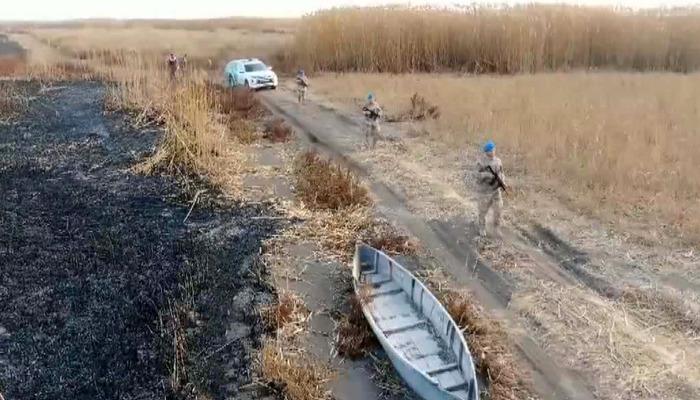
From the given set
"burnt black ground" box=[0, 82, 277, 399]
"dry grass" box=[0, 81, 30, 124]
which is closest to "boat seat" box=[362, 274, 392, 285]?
"burnt black ground" box=[0, 82, 277, 399]

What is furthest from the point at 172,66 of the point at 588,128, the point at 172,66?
the point at 588,128

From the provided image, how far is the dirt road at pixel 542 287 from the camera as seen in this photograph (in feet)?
21.9

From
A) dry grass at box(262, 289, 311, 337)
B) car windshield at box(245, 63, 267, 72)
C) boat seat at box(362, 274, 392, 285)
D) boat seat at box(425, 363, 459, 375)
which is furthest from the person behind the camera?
car windshield at box(245, 63, 267, 72)

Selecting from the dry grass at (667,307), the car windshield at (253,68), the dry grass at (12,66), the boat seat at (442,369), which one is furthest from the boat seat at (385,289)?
the dry grass at (12,66)

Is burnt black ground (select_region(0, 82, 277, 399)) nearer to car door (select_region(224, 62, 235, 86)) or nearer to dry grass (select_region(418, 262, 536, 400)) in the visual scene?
dry grass (select_region(418, 262, 536, 400))

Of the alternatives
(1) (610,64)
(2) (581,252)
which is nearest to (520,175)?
(2) (581,252)

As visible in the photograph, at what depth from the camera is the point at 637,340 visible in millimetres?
7203

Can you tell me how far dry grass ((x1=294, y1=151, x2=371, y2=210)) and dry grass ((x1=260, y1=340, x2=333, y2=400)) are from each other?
4.65 metres

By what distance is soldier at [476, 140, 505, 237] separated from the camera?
945 centimetres

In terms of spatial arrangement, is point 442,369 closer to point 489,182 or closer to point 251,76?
point 489,182

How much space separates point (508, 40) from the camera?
27250 millimetres

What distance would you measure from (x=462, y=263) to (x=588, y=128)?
7989 millimetres

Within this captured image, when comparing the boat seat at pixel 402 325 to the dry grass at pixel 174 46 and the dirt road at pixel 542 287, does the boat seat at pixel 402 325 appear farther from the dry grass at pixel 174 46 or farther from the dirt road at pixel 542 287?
the dry grass at pixel 174 46

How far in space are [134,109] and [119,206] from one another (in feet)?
30.1
